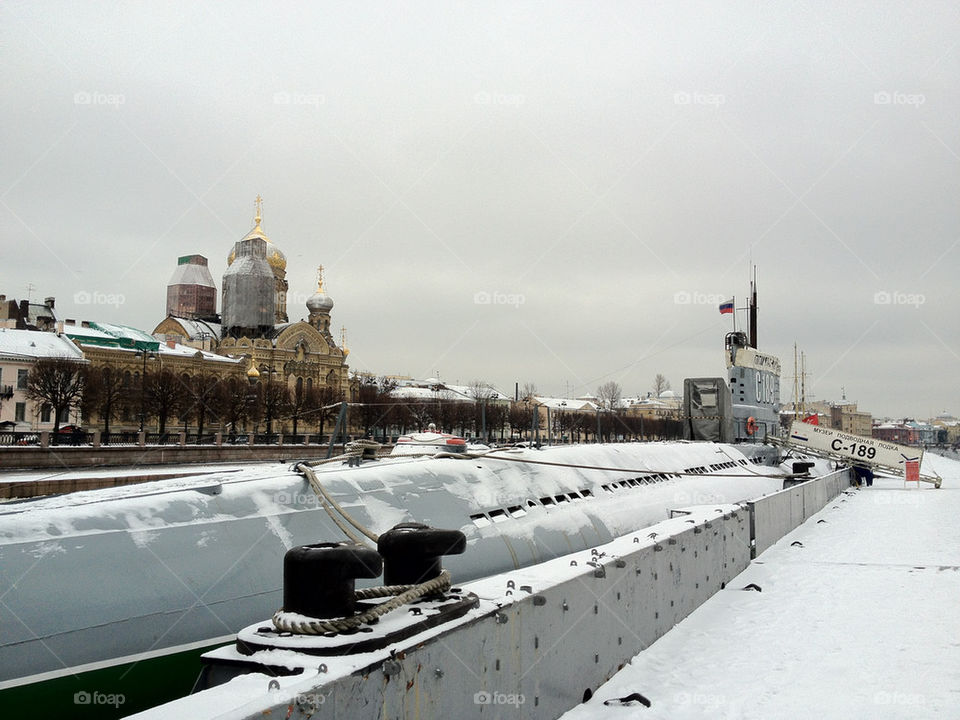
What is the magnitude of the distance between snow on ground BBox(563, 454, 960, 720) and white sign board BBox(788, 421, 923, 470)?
19875 mm

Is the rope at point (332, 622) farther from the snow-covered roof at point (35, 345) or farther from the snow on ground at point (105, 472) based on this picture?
the snow-covered roof at point (35, 345)

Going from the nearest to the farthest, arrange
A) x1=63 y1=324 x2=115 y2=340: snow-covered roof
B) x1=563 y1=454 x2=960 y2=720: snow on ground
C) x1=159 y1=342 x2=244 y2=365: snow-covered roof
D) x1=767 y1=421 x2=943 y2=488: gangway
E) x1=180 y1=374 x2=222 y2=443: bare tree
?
x1=563 y1=454 x2=960 y2=720: snow on ground, x1=767 y1=421 x2=943 y2=488: gangway, x1=180 y1=374 x2=222 y2=443: bare tree, x1=63 y1=324 x2=115 y2=340: snow-covered roof, x1=159 y1=342 x2=244 y2=365: snow-covered roof

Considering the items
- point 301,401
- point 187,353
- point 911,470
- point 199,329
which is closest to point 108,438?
point 301,401

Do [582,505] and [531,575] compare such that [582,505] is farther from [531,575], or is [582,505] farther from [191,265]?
[191,265]

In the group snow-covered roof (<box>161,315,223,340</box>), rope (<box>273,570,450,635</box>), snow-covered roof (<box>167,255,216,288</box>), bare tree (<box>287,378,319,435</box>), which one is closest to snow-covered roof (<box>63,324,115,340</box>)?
bare tree (<box>287,378,319,435</box>)

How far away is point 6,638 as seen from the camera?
4.16 meters

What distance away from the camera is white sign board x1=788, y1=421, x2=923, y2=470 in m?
29.4

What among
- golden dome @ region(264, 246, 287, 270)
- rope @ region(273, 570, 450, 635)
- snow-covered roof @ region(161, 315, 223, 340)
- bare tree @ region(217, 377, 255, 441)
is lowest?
rope @ region(273, 570, 450, 635)

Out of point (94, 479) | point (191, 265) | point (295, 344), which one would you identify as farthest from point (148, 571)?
point (191, 265)

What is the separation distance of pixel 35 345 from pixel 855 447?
51.7 metres

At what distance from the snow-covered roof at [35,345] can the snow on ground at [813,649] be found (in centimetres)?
→ 5369

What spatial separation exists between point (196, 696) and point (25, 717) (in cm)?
221

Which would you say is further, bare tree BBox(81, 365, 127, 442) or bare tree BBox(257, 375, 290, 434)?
bare tree BBox(257, 375, 290, 434)

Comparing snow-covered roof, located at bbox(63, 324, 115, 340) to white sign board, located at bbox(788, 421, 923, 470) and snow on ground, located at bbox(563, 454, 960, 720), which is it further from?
snow on ground, located at bbox(563, 454, 960, 720)
